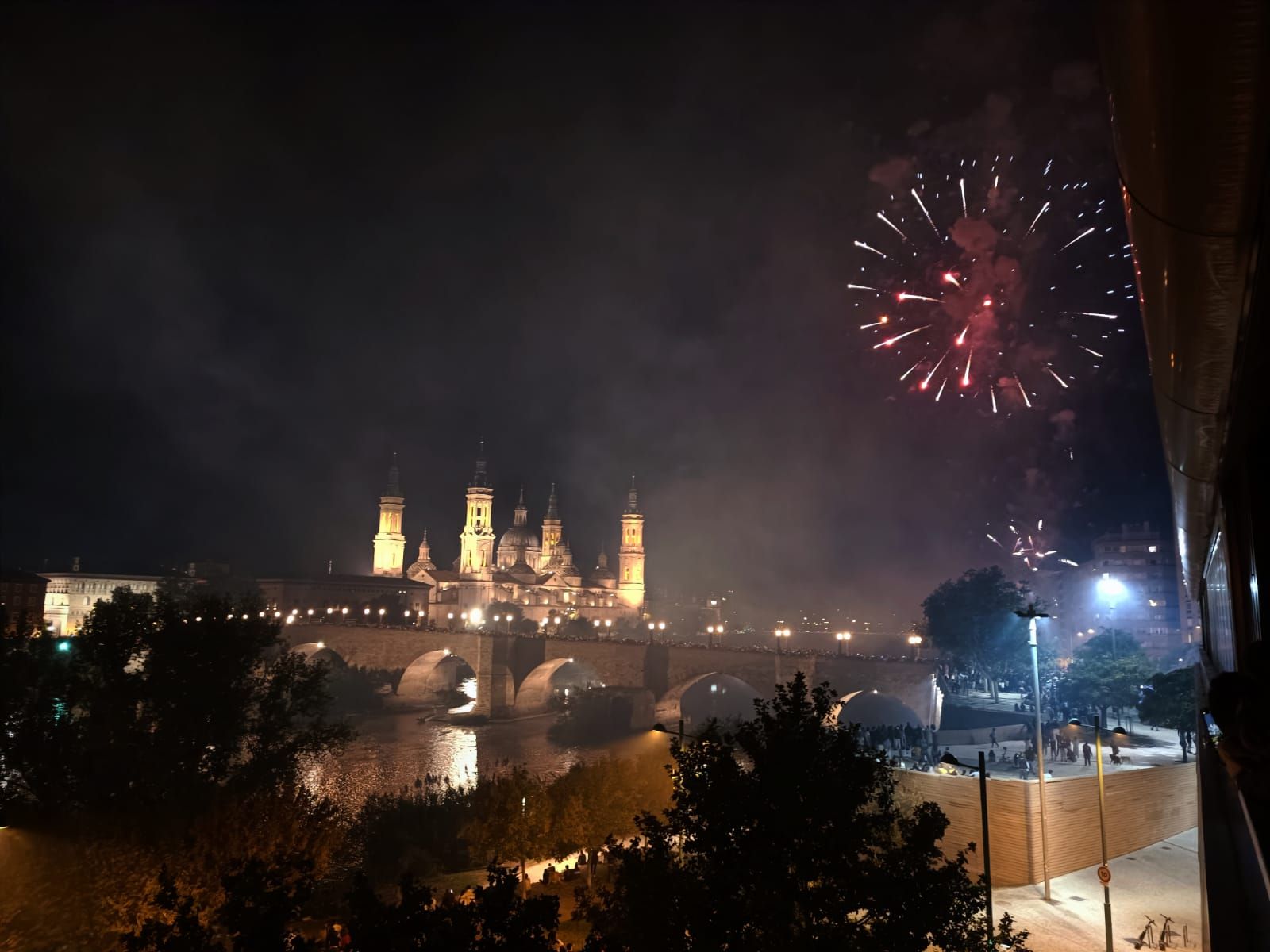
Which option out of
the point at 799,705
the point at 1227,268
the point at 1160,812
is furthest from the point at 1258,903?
the point at 1160,812

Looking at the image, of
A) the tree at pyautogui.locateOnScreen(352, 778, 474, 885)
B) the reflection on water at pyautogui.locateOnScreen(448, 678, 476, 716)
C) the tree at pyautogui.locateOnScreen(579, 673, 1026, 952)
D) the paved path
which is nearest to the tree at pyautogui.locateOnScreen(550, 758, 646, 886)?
the tree at pyautogui.locateOnScreen(352, 778, 474, 885)

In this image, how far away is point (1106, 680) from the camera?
41.8m

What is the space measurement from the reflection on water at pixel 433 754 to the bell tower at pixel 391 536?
48890mm

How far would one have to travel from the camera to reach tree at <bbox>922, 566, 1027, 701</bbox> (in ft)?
185

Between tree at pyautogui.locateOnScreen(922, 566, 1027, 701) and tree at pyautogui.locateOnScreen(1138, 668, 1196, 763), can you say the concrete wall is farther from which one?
tree at pyautogui.locateOnScreen(922, 566, 1027, 701)

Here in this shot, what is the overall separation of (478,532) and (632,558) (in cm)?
2220

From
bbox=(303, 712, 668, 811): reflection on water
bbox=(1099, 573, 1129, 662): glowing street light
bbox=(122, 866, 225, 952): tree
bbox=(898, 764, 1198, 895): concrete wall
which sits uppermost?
bbox=(1099, 573, 1129, 662): glowing street light

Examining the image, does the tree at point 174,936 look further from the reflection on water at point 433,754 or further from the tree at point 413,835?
the reflection on water at point 433,754

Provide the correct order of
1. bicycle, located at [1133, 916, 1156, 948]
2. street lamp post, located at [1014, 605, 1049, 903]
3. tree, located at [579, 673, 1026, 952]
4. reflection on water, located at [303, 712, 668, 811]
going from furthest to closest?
reflection on water, located at [303, 712, 668, 811] < street lamp post, located at [1014, 605, 1049, 903] < bicycle, located at [1133, 916, 1156, 948] < tree, located at [579, 673, 1026, 952]

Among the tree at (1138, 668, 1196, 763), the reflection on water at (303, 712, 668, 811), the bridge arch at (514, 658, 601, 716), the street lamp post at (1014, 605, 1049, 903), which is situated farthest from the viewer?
the bridge arch at (514, 658, 601, 716)

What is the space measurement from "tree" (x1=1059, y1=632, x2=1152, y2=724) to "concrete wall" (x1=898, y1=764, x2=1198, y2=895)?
599 inches

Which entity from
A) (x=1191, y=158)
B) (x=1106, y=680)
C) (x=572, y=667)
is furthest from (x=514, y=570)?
(x=1191, y=158)

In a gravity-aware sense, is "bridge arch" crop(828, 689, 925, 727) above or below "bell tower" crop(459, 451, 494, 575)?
below

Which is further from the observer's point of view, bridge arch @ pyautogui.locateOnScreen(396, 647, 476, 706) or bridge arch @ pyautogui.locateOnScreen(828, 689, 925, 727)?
bridge arch @ pyautogui.locateOnScreen(396, 647, 476, 706)
